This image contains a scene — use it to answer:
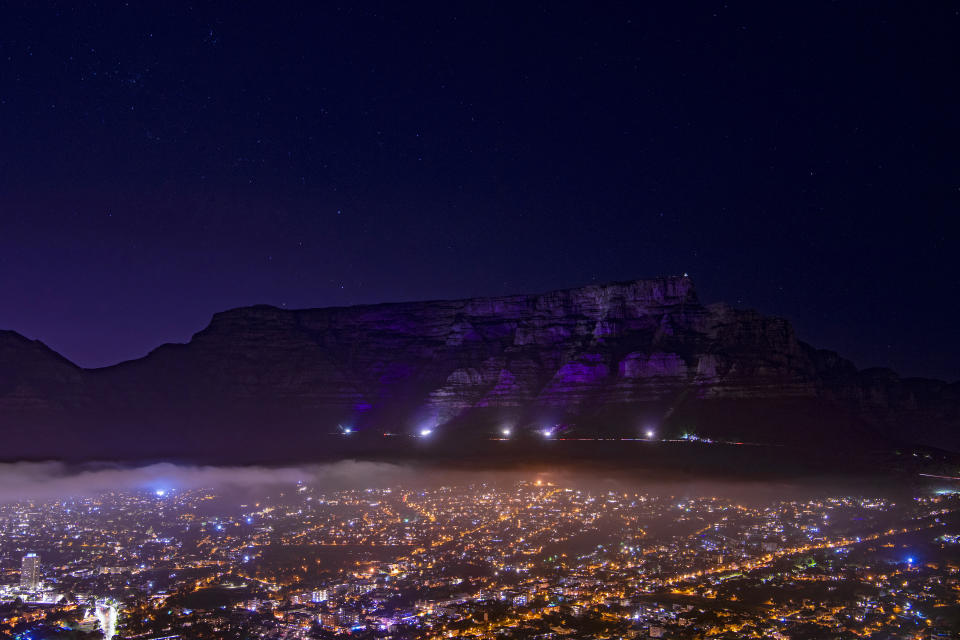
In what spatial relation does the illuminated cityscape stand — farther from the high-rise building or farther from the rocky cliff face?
the rocky cliff face

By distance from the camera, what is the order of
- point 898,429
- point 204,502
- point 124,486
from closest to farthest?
point 204,502 → point 124,486 → point 898,429

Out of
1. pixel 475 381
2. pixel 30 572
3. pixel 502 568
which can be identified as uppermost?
pixel 475 381

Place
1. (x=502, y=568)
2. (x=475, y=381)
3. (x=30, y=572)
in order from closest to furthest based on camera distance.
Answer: (x=502, y=568)
(x=30, y=572)
(x=475, y=381)

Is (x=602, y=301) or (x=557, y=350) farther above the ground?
(x=602, y=301)

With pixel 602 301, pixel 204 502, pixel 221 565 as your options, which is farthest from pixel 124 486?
pixel 602 301

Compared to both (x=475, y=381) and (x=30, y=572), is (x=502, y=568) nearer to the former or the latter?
(x=30, y=572)

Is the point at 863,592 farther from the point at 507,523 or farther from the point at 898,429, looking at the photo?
the point at 898,429

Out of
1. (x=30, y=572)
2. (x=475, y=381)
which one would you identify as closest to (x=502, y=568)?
(x=30, y=572)
